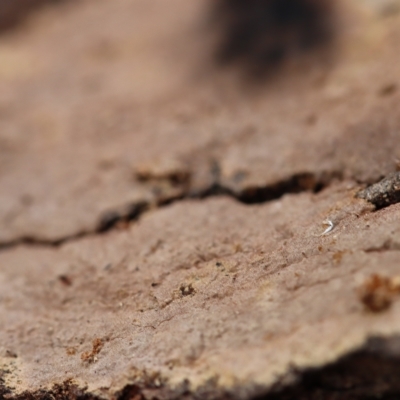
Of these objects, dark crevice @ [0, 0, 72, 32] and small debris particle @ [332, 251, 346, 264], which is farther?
dark crevice @ [0, 0, 72, 32]

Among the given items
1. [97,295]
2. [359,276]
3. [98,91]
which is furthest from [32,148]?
[359,276]

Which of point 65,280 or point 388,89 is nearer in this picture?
point 65,280

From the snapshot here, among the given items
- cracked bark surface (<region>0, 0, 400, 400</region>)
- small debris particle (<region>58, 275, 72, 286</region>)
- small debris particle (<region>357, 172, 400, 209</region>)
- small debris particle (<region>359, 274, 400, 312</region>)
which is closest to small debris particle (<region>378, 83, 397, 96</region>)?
cracked bark surface (<region>0, 0, 400, 400</region>)

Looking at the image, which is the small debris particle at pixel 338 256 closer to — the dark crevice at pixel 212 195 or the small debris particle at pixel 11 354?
the dark crevice at pixel 212 195

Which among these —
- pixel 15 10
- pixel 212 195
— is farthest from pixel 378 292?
pixel 15 10

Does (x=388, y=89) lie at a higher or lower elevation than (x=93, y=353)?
higher

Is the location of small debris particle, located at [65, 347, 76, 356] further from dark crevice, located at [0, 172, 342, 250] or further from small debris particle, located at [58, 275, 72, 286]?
dark crevice, located at [0, 172, 342, 250]

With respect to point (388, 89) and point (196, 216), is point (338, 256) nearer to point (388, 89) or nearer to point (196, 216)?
point (196, 216)
